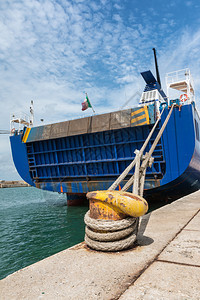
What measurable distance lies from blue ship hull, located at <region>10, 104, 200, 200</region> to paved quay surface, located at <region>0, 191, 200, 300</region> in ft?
22.3

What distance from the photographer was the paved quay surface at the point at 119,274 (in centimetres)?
209

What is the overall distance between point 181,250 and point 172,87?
35.5 ft

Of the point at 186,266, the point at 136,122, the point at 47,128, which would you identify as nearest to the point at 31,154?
the point at 47,128

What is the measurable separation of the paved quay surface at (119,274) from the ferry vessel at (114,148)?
6.87 m

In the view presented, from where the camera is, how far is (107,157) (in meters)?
11.5

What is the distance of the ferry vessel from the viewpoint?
32.8ft

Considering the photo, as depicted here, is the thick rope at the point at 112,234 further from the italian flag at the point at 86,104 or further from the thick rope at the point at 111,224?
the italian flag at the point at 86,104

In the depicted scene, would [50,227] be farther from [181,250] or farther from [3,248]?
[181,250]

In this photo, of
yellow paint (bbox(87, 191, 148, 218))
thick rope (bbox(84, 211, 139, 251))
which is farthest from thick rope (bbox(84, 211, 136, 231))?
yellow paint (bbox(87, 191, 148, 218))

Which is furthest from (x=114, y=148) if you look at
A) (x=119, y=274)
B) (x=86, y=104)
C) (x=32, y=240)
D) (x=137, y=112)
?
(x=119, y=274)

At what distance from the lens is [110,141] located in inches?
441

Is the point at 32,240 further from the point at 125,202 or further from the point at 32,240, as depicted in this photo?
the point at 125,202

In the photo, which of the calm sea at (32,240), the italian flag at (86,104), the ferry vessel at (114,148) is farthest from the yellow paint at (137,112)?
the calm sea at (32,240)

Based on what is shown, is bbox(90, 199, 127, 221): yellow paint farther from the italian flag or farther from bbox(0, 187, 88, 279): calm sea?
the italian flag
